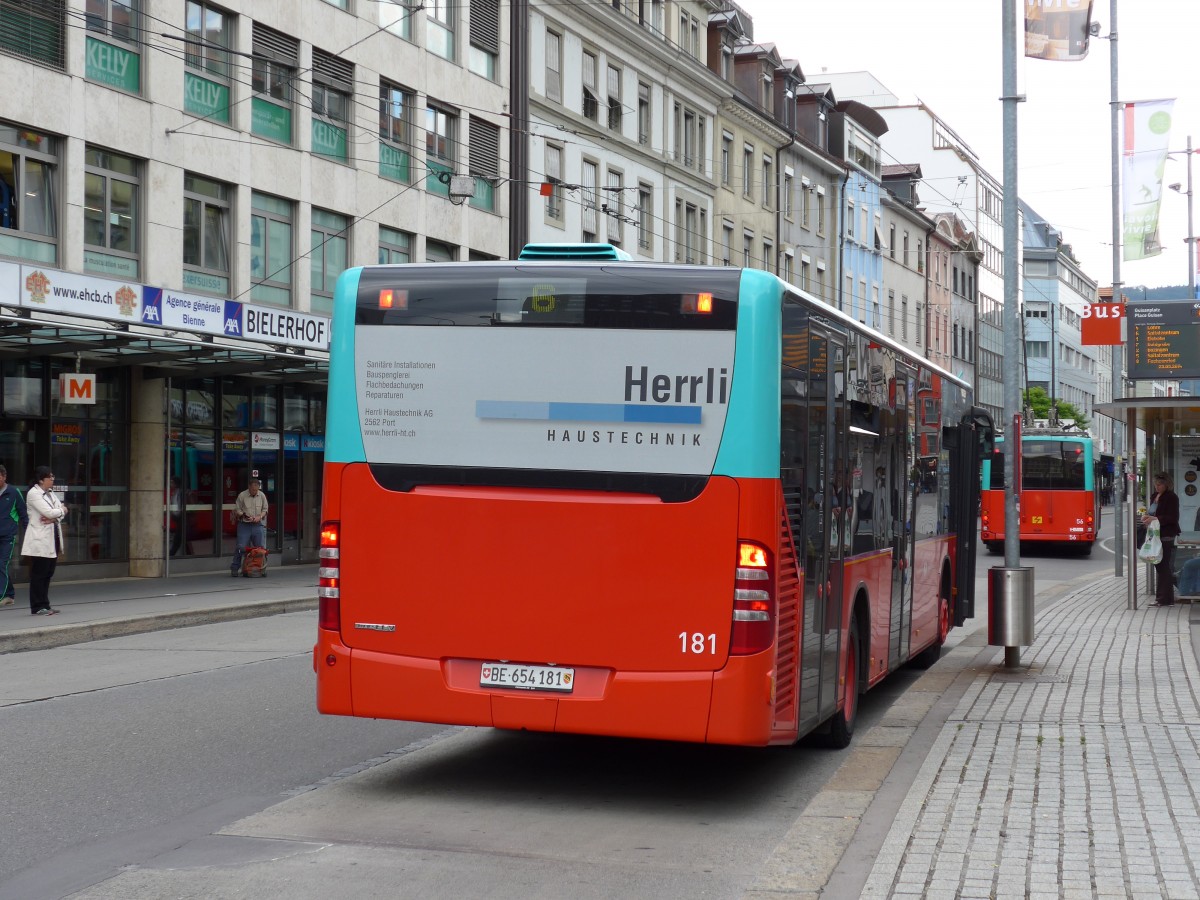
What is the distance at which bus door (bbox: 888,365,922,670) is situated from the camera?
1141 cm

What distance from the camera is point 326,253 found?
3044cm

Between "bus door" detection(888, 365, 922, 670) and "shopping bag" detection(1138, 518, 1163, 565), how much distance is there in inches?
388

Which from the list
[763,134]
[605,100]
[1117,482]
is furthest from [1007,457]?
[763,134]

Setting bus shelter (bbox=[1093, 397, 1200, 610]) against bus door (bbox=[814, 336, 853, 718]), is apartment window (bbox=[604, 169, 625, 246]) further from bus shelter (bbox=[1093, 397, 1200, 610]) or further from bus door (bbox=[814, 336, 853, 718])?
bus door (bbox=[814, 336, 853, 718])

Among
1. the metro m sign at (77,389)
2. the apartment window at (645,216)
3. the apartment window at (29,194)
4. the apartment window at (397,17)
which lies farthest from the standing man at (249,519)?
the apartment window at (645,216)

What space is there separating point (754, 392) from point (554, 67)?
3349cm

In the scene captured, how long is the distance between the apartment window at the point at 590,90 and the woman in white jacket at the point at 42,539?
25039mm

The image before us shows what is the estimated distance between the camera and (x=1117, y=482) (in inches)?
1073

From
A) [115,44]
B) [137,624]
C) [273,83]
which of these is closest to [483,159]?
[273,83]

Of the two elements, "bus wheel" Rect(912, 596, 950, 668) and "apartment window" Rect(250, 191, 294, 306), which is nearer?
"bus wheel" Rect(912, 596, 950, 668)

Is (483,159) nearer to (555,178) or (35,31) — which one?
(555,178)

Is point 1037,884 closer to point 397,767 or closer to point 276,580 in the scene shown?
point 397,767

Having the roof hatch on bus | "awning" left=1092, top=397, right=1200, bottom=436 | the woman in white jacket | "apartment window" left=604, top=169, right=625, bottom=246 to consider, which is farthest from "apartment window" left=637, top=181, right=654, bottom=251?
the roof hatch on bus

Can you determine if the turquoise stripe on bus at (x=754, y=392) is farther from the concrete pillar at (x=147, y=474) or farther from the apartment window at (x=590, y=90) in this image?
the apartment window at (x=590, y=90)
